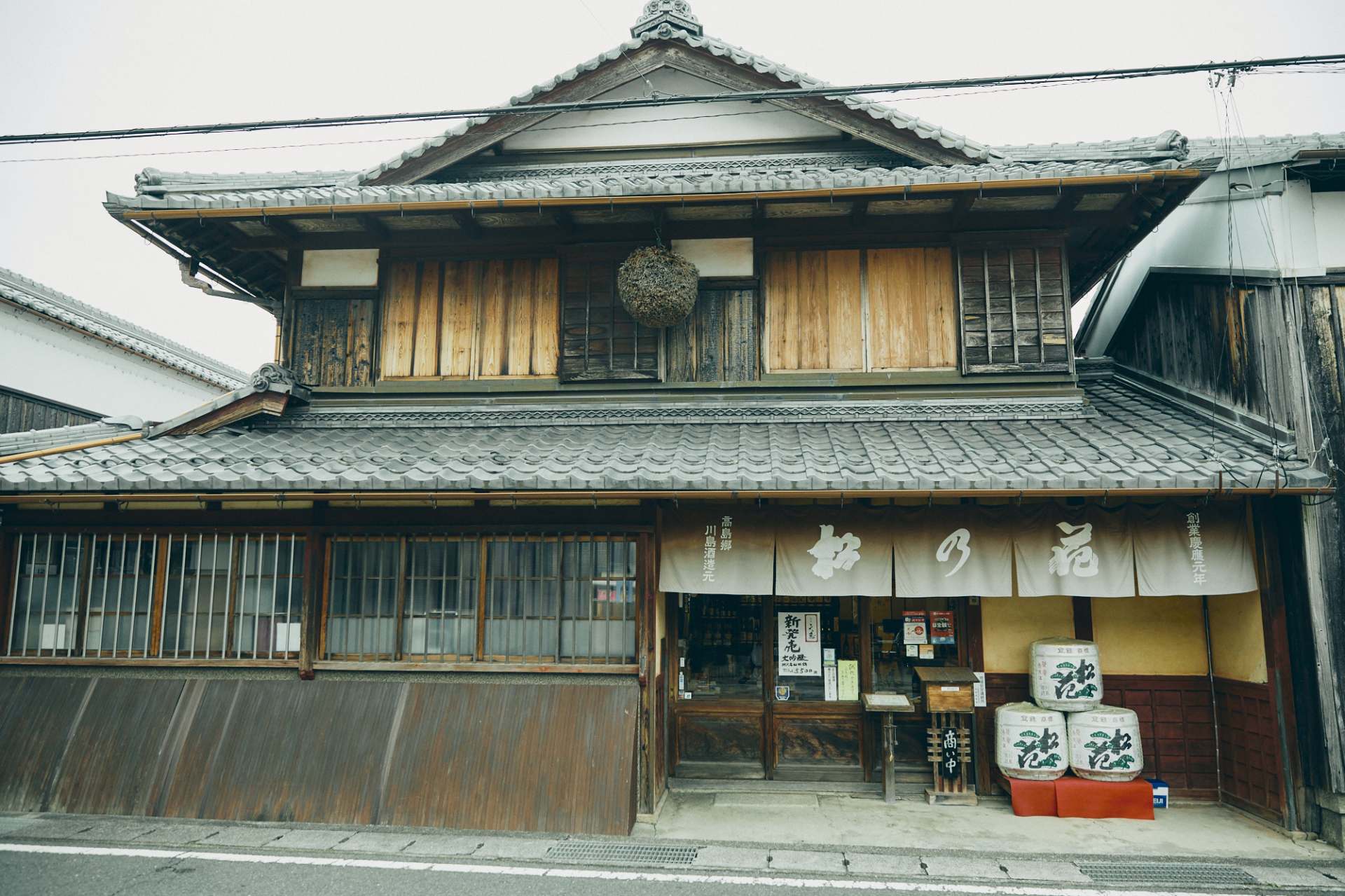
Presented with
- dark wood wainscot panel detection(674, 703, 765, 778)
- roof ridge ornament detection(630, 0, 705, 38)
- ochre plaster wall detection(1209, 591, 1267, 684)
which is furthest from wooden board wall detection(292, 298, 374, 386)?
ochre plaster wall detection(1209, 591, 1267, 684)

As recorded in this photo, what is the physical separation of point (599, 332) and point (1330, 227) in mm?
7737

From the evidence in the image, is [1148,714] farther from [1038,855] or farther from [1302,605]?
[1038,855]

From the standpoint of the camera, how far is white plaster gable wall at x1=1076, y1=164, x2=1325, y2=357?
772 cm

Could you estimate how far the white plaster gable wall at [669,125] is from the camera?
983cm

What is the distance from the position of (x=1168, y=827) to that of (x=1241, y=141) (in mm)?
7484

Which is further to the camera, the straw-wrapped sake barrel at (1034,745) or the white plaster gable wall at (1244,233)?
the straw-wrapped sake barrel at (1034,745)

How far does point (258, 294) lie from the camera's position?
10852mm

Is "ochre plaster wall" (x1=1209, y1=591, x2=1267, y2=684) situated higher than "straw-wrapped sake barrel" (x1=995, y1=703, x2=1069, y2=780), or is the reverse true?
"ochre plaster wall" (x1=1209, y1=591, x2=1267, y2=684)

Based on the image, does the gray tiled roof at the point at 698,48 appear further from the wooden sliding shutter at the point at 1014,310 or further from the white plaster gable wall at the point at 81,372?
the white plaster gable wall at the point at 81,372

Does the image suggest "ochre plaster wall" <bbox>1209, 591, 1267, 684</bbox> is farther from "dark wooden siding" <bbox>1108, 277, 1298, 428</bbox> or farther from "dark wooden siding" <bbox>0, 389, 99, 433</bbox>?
"dark wooden siding" <bbox>0, 389, 99, 433</bbox>

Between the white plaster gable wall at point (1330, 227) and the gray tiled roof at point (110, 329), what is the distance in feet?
69.9

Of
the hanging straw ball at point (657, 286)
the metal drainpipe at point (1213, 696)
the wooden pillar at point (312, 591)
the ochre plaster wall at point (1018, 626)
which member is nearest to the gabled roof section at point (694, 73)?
the hanging straw ball at point (657, 286)

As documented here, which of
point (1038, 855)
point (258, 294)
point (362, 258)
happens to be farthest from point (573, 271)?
point (1038, 855)

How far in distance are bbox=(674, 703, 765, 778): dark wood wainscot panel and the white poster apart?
24.2 inches
